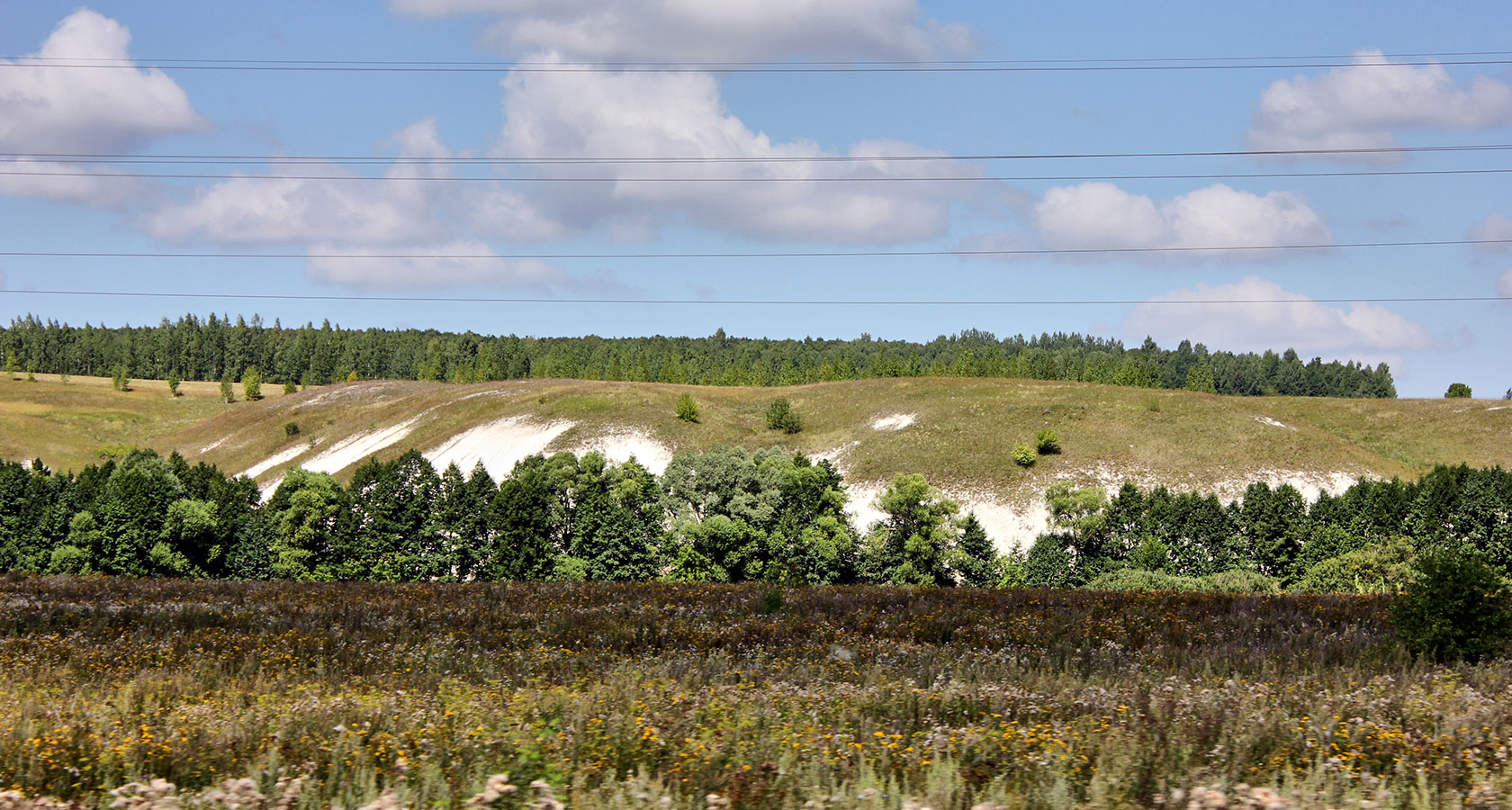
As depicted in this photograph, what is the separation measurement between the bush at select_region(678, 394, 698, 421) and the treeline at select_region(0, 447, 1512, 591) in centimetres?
4252

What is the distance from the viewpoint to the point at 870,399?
361ft

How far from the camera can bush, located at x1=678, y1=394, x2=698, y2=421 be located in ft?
327

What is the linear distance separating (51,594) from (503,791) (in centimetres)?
2094

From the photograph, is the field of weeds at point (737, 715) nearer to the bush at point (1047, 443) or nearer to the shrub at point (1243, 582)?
the shrub at point (1243, 582)

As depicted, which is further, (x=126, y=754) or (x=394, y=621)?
(x=394, y=621)

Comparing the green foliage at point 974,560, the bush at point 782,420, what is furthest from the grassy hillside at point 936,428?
the green foliage at point 974,560

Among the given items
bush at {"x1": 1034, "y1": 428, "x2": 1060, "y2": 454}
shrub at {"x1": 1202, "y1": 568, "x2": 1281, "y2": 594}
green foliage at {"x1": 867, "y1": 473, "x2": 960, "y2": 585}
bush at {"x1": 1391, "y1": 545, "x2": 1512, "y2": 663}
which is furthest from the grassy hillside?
bush at {"x1": 1391, "y1": 545, "x2": 1512, "y2": 663}

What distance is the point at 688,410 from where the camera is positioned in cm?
9988

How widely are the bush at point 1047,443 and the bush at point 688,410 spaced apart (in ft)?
107

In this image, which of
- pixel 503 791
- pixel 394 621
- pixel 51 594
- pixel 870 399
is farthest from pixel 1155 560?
pixel 870 399

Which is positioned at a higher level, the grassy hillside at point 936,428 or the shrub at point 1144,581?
the grassy hillside at point 936,428

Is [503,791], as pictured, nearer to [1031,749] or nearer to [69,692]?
[1031,749]

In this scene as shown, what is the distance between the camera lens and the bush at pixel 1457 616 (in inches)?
557

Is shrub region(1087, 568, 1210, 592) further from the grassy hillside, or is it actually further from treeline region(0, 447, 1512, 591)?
the grassy hillside
